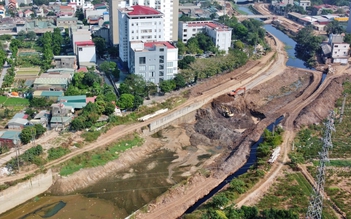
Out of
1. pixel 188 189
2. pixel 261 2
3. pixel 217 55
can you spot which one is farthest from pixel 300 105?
Answer: pixel 261 2

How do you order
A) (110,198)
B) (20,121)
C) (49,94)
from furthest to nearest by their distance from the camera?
(49,94), (20,121), (110,198)

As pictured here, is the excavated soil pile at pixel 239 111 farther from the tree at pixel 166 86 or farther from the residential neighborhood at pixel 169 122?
the tree at pixel 166 86

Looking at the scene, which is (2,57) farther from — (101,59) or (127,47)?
(127,47)

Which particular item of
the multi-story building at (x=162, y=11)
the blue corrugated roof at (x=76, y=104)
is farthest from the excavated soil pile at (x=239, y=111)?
the multi-story building at (x=162, y=11)

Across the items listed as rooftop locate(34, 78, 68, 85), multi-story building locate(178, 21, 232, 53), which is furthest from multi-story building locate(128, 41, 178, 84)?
multi-story building locate(178, 21, 232, 53)

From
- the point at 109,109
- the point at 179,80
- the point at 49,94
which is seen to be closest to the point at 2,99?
the point at 49,94

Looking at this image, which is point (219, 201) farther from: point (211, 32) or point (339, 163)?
point (211, 32)
